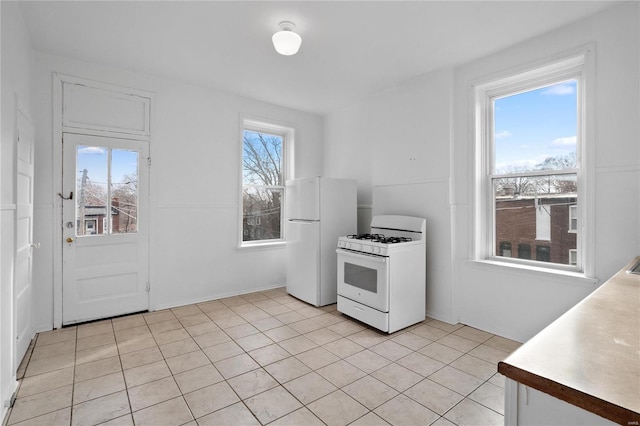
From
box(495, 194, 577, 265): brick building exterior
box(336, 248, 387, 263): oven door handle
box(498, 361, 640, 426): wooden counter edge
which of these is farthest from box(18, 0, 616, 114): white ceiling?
box(498, 361, 640, 426): wooden counter edge

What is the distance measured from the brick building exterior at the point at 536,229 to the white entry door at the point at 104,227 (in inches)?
149

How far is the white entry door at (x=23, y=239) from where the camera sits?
226cm

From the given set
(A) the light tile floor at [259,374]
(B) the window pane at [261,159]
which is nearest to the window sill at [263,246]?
(B) the window pane at [261,159]

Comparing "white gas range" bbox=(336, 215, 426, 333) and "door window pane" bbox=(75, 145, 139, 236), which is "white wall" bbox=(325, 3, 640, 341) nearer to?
"white gas range" bbox=(336, 215, 426, 333)

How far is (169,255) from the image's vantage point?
12.3 feet

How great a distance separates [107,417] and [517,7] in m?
3.83

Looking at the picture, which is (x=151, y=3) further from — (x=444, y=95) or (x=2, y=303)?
(x=444, y=95)

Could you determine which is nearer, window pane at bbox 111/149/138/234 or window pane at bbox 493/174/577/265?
window pane at bbox 493/174/577/265

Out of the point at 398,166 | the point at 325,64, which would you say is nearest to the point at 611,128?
the point at 398,166

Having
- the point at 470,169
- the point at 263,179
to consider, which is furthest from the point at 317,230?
the point at 470,169

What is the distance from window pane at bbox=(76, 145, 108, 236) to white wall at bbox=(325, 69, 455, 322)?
3.07 meters

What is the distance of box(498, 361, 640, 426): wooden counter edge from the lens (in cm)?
61

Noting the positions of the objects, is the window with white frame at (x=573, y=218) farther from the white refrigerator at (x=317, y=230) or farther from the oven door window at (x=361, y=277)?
the white refrigerator at (x=317, y=230)

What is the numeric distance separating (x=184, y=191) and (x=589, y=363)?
387cm
